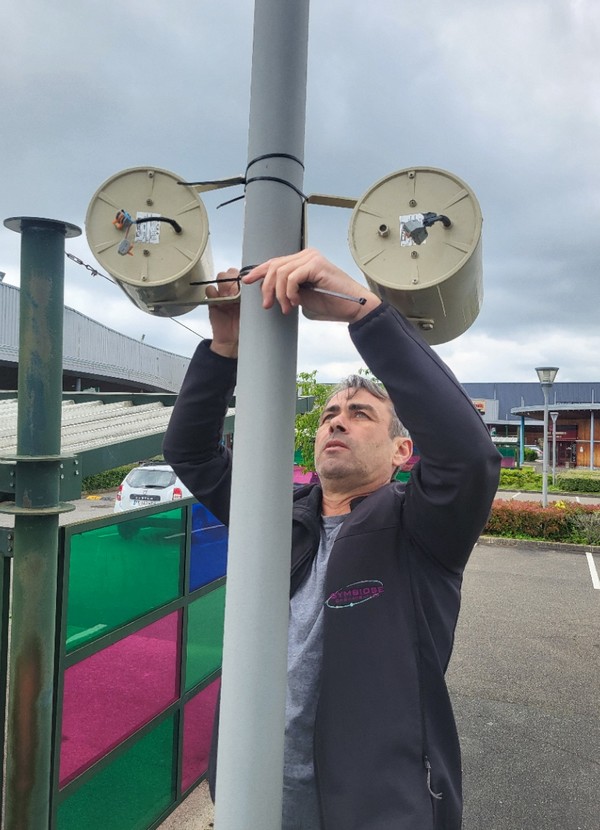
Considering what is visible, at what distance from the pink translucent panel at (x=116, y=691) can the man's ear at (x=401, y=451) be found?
5.58ft

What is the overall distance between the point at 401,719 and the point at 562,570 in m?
10.8

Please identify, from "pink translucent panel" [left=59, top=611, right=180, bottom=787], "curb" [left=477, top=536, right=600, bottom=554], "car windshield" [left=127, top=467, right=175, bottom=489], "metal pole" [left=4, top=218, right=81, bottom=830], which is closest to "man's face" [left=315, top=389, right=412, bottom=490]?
"metal pole" [left=4, top=218, right=81, bottom=830]

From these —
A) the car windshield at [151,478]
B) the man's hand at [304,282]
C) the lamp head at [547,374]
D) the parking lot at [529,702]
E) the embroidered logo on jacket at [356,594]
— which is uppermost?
the lamp head at [547,374]

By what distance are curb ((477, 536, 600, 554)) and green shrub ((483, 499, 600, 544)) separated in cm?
27

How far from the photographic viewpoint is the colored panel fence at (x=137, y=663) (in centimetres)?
271

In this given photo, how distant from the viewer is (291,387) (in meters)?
1.18

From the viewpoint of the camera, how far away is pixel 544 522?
13.4 metres

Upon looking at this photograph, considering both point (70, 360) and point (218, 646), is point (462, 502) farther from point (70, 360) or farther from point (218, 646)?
point (70, 360)

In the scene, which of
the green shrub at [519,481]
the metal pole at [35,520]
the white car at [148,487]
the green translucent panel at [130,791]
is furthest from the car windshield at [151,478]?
the green shrub at [519,481]

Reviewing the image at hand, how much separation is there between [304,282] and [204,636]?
3252mm

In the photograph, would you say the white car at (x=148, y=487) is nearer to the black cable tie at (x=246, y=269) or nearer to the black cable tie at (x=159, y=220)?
the black cable tie at (x=159, y=220)

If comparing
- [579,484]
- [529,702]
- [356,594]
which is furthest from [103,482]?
[356,594]

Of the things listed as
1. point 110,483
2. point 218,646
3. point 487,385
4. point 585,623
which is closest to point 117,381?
point 110,483

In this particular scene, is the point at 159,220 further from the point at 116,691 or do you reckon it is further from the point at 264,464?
the point at 116,691
